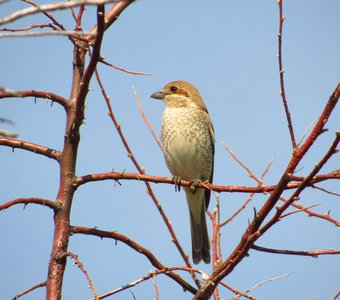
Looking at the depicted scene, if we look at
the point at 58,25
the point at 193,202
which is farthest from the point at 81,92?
the point at 193,202

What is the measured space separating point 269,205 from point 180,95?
440 centimetres

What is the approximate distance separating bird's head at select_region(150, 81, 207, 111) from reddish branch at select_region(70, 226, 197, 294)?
3691 mm

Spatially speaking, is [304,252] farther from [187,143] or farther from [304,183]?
[187,143]

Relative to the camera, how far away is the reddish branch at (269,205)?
1.94 metres

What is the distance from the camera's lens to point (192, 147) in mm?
5785

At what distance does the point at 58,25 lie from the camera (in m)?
3.06

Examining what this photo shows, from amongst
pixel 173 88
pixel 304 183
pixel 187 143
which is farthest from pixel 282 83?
pixel 173 88

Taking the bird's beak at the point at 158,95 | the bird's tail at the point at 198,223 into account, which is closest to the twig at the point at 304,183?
the bird's tail at the point at 198,223

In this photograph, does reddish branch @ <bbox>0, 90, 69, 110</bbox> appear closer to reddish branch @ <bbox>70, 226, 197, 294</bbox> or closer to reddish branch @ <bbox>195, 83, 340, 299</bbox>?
reddish branch @ <bbox>70, 226, 197, 294</bbox>

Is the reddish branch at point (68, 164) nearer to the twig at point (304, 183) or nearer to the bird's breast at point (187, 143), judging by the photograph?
the twig at point (304, 183)

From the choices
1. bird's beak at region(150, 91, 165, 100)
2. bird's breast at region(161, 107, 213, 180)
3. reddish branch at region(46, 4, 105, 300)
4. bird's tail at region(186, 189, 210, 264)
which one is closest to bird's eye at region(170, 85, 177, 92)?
bird's beak at region(150, 91, 165, 100)

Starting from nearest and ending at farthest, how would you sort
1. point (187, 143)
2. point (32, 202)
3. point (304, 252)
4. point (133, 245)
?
point (304, 252) → point (32, 202) → point (133, 245) → point (187, 143)

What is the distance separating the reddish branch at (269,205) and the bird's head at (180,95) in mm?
4096

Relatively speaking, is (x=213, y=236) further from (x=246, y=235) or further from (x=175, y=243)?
(x=246, y=235)
